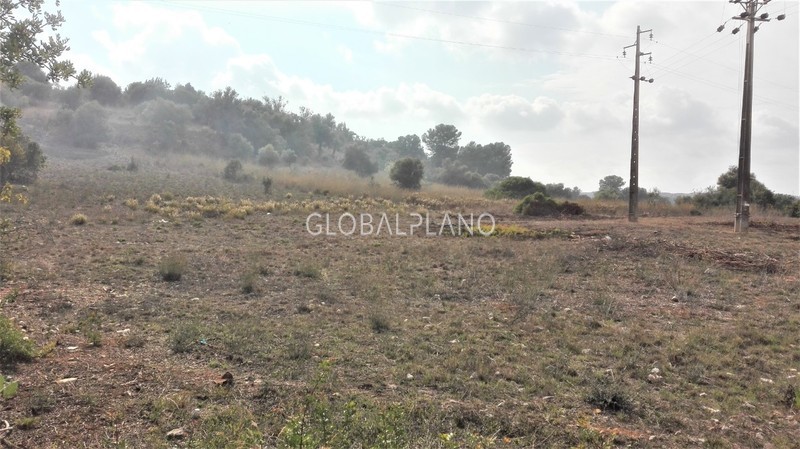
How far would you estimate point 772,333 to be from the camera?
6121mm

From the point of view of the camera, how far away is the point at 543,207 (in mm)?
22281

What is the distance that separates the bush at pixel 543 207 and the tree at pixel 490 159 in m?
57.4

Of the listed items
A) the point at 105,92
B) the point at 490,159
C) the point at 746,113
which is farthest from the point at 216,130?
the point at 746,113

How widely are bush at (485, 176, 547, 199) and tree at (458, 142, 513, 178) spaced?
4609cm

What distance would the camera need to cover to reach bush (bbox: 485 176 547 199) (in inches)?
1298

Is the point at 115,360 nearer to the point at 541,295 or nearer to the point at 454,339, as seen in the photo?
the point at 454,339

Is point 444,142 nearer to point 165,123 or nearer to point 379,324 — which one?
point 165,123

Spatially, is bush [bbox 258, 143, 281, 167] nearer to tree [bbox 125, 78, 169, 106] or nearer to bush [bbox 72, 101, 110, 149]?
bush [bbox 72, 101, 110, 149]

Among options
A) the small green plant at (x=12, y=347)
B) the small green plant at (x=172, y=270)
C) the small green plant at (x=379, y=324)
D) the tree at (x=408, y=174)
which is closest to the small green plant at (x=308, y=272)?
the small green plant at (x=172, y=270)

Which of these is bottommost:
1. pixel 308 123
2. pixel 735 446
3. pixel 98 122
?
pixel 735 446

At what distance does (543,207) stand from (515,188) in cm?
1130

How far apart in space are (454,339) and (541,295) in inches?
106

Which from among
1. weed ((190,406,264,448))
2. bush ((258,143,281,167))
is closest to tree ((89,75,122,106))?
bush ((258,143,281,167))

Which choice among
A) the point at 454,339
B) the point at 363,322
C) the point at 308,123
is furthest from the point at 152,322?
the point at 308,123
